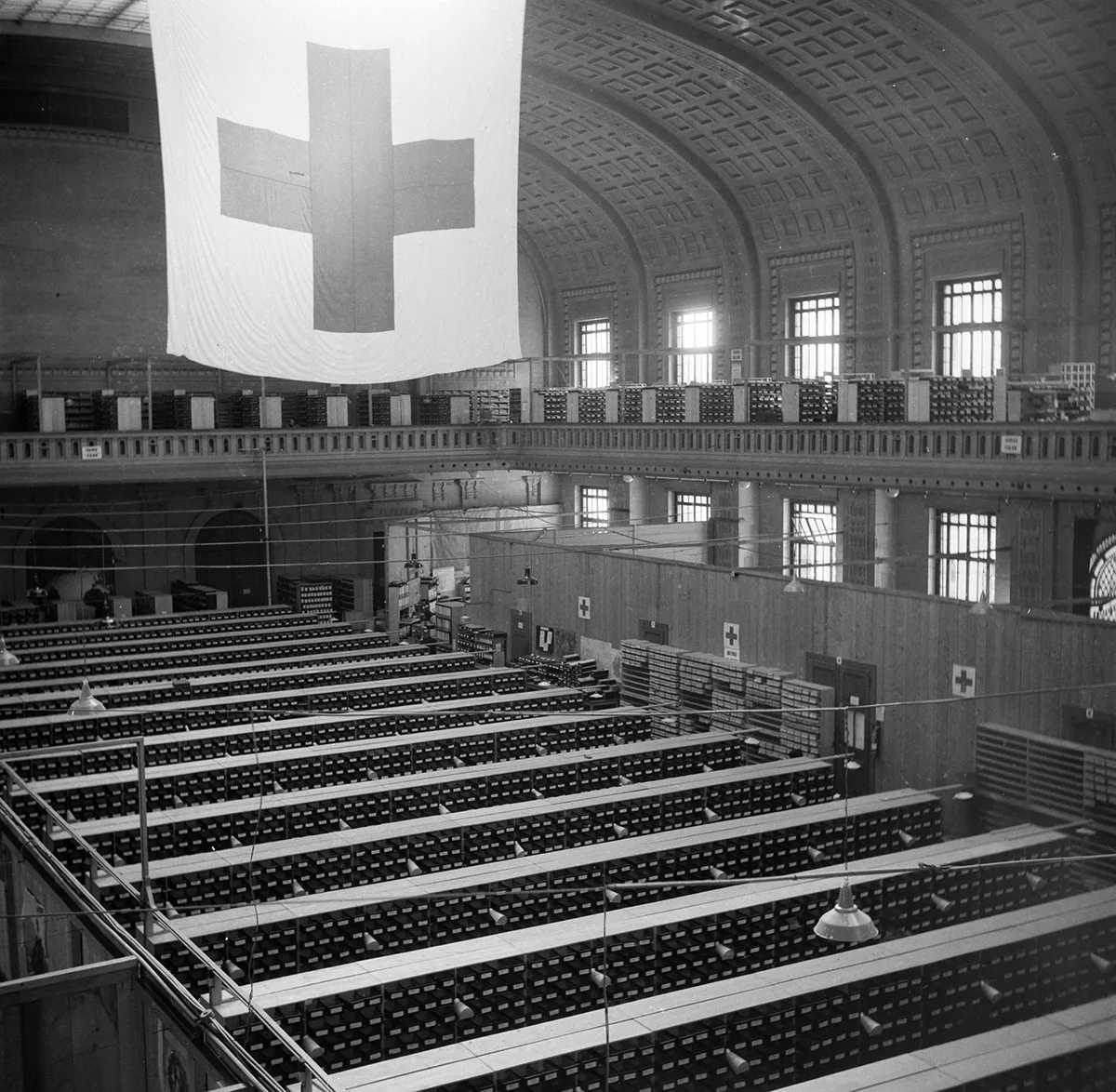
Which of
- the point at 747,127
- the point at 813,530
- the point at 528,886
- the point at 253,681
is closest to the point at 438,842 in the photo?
the point at 528,886

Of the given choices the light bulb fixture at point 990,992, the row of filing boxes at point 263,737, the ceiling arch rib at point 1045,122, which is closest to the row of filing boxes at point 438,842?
the row of filing boxes at point 263,737

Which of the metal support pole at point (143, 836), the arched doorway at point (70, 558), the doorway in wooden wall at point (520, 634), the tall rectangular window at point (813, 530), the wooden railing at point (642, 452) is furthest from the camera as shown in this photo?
the arched doorway at point (70, 558)

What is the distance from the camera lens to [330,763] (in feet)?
41.9

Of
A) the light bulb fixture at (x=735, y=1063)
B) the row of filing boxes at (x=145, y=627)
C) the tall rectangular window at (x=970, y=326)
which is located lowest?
the light bulb fixture at (x=735, y=1063)

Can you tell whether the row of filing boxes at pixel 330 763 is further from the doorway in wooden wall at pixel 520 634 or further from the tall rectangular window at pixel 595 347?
the tall rectangular window at pixel 595 347

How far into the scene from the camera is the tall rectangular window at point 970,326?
2081cm

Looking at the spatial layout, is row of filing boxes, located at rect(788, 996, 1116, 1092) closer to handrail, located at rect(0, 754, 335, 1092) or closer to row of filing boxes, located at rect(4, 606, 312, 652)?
handrail, located at rect(0, 754, 335, 1092)

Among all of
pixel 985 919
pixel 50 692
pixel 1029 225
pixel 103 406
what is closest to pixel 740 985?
pixel 985 919

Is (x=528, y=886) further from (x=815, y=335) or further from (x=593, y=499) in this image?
(x=593, y=499)

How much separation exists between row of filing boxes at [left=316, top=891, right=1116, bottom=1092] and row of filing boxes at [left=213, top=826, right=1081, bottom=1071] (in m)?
0.18

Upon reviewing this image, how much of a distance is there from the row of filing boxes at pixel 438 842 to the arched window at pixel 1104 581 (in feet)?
11.6

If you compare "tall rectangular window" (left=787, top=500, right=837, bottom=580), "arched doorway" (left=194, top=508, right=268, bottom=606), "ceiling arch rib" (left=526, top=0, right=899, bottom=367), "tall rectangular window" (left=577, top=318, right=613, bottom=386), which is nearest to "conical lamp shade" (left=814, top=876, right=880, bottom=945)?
"ceiling arch rib" (left=526, top=0, right=899, bottom=367)

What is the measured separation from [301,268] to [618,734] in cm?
1128

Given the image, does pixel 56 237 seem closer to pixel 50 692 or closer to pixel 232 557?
pixel 232 557
